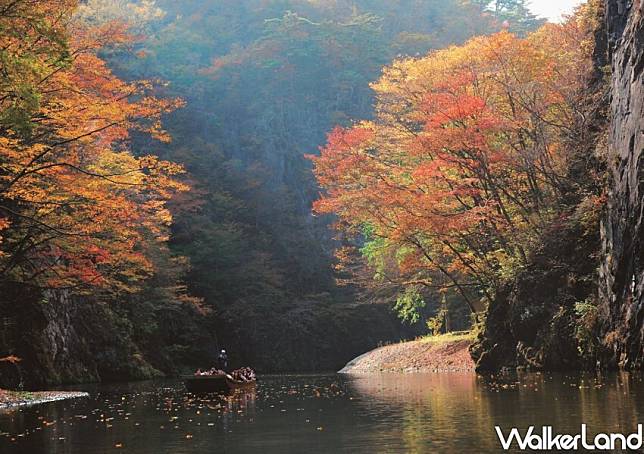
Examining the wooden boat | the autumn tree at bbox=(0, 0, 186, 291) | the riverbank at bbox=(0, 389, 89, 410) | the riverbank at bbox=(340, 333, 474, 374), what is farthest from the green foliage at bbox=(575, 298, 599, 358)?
the riverbank at bbox=(0, 389, 89, 410)

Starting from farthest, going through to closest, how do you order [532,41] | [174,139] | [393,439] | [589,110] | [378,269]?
[174,139]
[378,269]
[532,41]
[589,110]
[393,439]

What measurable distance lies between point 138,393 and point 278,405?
8.13m

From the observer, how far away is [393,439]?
1015 centimetres

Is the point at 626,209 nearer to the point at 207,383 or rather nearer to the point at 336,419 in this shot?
the point at 336,419

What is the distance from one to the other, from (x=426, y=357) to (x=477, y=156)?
10482 mm

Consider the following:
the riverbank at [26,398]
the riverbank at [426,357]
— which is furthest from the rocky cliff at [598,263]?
the riverbank at [26,398]

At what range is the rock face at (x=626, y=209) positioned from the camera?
64.1ft

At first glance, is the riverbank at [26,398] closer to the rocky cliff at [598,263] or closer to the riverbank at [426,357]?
the rocky cliff at [598,263]

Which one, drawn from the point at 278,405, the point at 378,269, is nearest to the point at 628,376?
the point at 278,405

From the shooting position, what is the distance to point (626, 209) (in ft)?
67.0

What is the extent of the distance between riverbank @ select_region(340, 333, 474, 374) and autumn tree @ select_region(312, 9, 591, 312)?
204 centimetres

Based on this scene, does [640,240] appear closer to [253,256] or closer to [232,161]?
[253,256]

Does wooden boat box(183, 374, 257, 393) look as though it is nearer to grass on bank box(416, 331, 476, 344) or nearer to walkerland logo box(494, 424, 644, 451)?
walkerland logo box(494, 424, 644, 451)

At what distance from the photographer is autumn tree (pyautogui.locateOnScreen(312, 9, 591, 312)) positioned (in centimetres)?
2847
